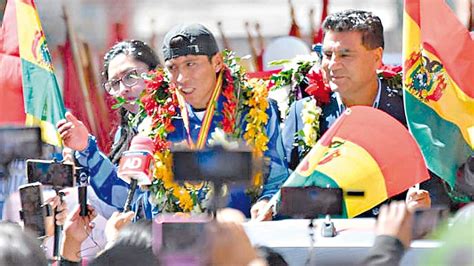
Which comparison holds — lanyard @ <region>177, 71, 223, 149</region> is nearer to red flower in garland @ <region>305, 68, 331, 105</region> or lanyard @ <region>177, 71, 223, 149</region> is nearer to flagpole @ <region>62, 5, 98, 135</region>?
red flower in garland @ <region>305, 68, 331, 105</region>

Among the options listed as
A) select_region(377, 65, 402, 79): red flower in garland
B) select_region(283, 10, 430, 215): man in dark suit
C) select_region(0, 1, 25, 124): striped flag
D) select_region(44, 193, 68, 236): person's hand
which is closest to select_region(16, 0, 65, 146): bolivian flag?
select_region(0, 1, 25, 124): striped flag

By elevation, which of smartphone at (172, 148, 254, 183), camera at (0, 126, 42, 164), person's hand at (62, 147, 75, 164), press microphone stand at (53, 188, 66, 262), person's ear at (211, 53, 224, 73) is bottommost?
press microphone stand at (53, 188, 66, 262)

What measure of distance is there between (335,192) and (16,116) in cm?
192

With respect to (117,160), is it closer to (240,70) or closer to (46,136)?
(46,136)

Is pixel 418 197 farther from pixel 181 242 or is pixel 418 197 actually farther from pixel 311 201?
pixel 181 242

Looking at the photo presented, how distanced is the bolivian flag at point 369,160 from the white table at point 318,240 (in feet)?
0.27

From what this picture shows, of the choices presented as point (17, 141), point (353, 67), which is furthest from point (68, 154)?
point (353, 67)

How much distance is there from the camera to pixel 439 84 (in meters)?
4.29

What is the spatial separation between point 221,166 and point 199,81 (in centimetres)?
134

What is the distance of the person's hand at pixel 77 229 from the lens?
411 cm

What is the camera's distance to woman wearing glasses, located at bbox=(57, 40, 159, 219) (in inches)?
175

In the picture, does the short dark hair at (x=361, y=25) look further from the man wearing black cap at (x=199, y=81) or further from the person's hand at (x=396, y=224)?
the person's hand at (x=396, y=224)

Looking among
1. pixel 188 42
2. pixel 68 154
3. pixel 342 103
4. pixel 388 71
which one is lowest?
pixel 68 154

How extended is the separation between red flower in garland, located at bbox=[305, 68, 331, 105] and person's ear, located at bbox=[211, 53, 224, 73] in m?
0.33
